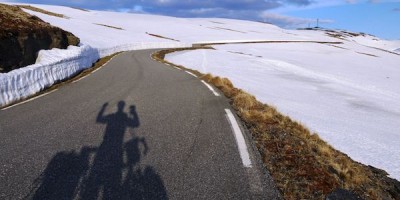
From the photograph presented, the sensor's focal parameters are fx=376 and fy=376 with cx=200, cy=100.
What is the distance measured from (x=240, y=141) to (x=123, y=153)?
6.61 ft

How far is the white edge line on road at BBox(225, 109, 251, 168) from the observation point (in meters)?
5.42

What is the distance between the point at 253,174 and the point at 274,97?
1158 cm

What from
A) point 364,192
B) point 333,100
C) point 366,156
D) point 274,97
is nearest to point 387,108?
point 333,100

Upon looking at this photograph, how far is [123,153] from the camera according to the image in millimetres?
5551

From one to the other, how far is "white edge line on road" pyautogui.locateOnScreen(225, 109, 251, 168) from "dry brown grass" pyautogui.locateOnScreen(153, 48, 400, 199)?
248 millimetres

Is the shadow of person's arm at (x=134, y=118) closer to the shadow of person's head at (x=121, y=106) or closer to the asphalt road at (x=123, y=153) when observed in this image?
the asphalt road at (x=123, y=153)

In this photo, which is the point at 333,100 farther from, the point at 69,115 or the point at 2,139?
the point at 2,139

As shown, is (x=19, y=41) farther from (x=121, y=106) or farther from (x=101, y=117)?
(x=101, y=117)

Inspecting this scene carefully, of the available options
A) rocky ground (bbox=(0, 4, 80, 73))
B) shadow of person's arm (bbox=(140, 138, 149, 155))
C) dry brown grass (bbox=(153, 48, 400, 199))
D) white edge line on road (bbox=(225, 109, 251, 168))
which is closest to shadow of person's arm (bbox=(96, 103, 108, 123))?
shadow of person's arm (bbox=(140, 138, 149, 155))

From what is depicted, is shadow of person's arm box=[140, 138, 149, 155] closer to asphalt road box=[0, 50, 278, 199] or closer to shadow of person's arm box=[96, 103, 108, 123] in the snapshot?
asphalt road box=[0, 50, 278, 199]

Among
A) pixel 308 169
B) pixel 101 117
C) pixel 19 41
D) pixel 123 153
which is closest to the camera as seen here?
pixel 308 169

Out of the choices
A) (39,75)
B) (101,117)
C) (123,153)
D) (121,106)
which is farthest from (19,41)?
(123,153)

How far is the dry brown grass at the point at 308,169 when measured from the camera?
470 cm

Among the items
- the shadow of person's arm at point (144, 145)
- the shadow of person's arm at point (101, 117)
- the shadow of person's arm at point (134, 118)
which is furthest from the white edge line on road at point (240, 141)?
the shadow of person's arm at point (101, 117)
